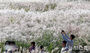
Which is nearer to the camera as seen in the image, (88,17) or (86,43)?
(86,43)

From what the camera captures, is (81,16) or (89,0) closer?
(81,16)

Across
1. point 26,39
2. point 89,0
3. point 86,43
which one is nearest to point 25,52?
point 26,39

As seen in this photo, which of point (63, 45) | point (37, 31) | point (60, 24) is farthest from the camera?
point (60, 24)

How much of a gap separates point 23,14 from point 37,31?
1.19 metres

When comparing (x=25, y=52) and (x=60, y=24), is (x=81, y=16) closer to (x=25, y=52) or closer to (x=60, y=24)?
(x=60, y=24)

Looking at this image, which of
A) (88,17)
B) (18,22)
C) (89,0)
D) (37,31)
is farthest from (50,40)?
(89,0)

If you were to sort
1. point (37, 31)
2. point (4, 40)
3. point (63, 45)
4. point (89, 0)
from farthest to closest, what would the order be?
point (89, 0), point (37, 31), point (4, 40), point (63, 45)

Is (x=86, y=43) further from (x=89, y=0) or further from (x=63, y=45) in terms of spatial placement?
(x=89, y=0)

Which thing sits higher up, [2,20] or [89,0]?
[2,20]

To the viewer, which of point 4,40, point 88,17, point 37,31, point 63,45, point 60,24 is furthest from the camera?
point 88,17

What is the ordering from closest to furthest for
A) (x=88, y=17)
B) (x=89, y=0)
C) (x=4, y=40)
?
1. (x=4, y=40)
2. (x=88, y=17)
3. (x=89, y=0)

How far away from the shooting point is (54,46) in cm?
393

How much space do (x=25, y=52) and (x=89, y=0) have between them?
5.51m

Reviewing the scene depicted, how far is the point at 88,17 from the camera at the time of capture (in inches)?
208
